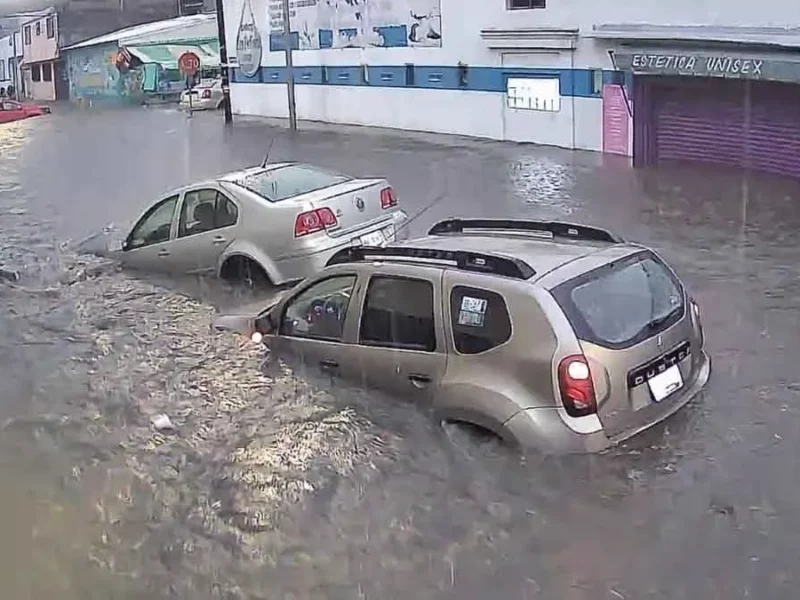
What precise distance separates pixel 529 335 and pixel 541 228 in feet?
5.10

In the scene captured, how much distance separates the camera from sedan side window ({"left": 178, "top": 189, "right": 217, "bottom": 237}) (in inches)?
481

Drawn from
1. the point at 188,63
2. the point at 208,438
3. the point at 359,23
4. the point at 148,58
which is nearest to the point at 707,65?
the point at 208,438

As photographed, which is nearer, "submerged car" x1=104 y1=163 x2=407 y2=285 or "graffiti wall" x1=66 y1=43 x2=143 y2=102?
"submerged car" x1=104 y1=163 x2=407 y2=285

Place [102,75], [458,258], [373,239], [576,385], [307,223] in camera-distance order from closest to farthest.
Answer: [576,385] → [458,258] → [307,223] → [373,239] → [102,75]

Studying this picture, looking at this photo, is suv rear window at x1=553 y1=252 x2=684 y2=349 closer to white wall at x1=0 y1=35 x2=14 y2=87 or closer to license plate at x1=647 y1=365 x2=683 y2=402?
license plate at x1=647 y1=365 x2=683 y2=402

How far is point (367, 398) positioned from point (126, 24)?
66472mm

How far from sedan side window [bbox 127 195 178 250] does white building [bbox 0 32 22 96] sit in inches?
2690

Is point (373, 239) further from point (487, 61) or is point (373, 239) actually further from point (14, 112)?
point (14, 112)

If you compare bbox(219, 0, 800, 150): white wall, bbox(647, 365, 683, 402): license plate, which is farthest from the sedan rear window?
bbox(219, 0, 800, 150): white wall

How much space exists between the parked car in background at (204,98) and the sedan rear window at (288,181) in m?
34.0

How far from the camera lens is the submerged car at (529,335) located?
641 cm

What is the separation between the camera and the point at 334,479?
24.0 ft

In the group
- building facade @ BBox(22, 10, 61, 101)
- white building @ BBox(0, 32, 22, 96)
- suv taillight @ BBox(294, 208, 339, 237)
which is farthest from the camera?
white building @ BBox(0, 32, 22, 96)

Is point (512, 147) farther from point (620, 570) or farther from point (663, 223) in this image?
point (620, 570)
